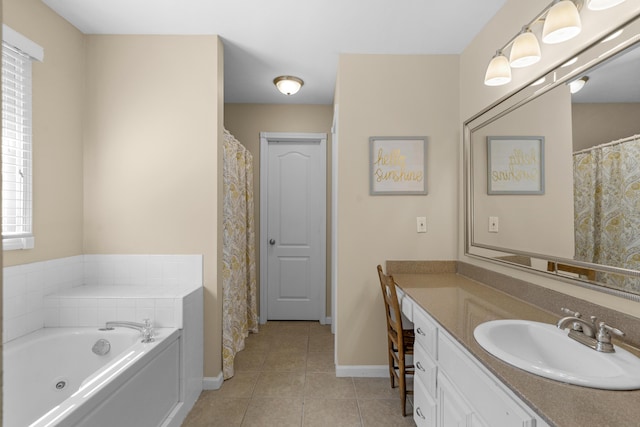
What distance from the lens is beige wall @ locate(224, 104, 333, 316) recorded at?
377cm

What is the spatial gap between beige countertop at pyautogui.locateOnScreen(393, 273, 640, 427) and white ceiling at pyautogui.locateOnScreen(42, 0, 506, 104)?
5.46 feet

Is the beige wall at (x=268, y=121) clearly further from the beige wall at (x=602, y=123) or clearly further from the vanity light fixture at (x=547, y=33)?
the beige wall at (x=602, y=123)

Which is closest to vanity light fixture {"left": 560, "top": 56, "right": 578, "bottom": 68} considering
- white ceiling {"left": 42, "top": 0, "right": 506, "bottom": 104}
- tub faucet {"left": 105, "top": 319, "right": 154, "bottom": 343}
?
white ceiling {"left": 42, "top": 0, "right": 506, "bottom": 104}

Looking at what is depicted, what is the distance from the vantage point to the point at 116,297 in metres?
2.14

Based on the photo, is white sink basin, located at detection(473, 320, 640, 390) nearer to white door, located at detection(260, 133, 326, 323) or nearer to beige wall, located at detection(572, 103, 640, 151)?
beige wall, located at detection(572, 103, 640, 151)

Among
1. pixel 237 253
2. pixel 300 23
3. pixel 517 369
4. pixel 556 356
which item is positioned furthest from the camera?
pixel 237 253

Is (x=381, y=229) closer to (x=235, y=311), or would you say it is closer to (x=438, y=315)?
(x=438, y=315)

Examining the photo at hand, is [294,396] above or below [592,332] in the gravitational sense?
below

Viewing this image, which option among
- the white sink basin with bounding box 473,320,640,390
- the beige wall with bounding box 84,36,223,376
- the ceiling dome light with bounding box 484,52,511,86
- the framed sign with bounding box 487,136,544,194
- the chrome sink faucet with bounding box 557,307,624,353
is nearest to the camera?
the white sink basin with bounding box 473,320,640,390

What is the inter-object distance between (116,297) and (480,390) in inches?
79.5

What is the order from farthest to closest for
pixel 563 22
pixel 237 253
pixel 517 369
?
pixel 237 253 → pixel 563 22 → pixel 517 369

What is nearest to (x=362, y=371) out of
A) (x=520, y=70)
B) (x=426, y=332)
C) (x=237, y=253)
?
(x=426, y=332)

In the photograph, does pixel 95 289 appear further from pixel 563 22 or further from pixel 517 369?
pixel 563 22

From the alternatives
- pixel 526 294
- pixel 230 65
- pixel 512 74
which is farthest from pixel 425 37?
pixel 526 294
